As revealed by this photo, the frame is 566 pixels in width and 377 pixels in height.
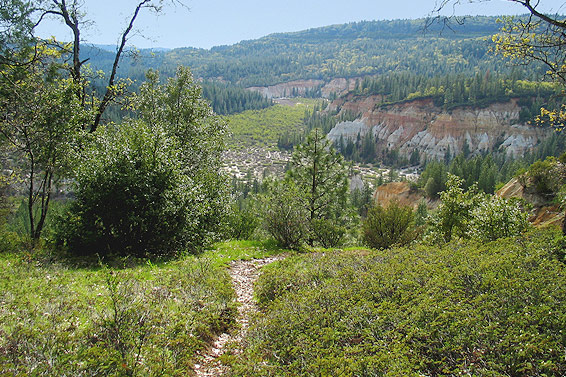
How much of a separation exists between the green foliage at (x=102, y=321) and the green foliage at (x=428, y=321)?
4.23 feet

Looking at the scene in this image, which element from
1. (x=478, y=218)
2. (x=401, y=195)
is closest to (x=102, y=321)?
(x=478, y=218)

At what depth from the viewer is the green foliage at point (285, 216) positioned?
1731 cm

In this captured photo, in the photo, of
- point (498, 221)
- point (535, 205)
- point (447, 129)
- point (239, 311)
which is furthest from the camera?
point (447, 129)

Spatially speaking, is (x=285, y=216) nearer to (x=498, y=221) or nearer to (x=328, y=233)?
(x=328, y=233)

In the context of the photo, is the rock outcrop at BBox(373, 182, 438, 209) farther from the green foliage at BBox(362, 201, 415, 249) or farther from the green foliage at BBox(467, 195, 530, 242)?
the green foliage at BBox(467, 195, 530, 242)

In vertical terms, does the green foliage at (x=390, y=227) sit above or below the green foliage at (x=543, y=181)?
below

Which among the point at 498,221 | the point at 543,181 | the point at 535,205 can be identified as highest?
the point at 498,221

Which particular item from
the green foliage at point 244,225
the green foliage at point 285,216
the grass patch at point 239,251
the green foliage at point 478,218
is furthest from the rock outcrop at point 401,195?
the grass patch at point 239,251

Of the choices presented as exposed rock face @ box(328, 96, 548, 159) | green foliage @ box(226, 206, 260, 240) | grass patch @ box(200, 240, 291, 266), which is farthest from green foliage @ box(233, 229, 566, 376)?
exposed rock face @ box(328, 96, 548, 159)

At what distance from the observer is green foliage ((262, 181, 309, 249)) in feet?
56.8

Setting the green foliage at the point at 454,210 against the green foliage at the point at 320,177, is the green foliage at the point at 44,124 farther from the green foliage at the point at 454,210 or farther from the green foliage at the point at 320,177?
the green foliage at the point at 454,210

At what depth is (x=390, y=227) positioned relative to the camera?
24.8 meters

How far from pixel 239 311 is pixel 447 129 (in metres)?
138

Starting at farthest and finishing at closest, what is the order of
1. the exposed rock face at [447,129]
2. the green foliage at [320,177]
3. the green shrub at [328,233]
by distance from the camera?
the exposed rock face at [447,129], the green shrub at [328,233], the green foliage at [320,177]
